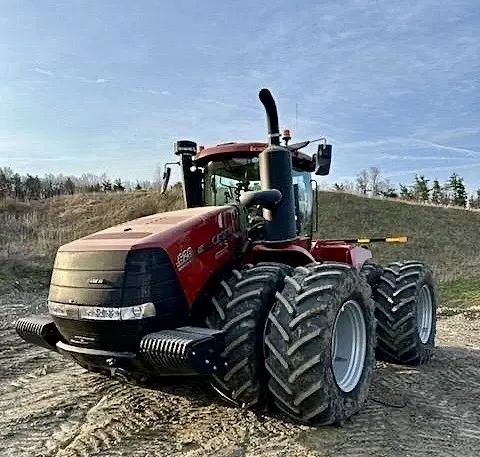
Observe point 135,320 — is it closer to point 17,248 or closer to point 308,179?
point 308,179

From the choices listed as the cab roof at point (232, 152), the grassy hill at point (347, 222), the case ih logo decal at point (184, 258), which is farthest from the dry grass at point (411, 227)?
the case ih logo decal at point (184, 258)

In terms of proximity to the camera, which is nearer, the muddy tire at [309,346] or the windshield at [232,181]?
the muddy tire at [309,346]

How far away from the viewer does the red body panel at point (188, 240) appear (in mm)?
3951

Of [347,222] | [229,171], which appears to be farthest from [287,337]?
[347,222]

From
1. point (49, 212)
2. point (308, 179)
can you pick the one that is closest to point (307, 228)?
point (308, 179)

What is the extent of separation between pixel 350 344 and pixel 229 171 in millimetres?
2109

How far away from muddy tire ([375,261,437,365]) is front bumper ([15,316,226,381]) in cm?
271

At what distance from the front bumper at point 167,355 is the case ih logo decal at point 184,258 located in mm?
447

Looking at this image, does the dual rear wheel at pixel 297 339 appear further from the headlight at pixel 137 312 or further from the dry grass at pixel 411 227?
the dry grass at pixel 411 227

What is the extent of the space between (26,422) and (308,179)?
3713 mm

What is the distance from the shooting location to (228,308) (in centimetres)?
404

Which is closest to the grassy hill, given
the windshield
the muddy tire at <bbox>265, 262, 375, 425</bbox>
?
the windshield

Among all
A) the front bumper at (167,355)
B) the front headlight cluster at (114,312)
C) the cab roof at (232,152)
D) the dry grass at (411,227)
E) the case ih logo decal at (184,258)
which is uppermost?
the cab roof at (232,152)

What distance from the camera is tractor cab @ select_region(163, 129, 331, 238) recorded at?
549cm
